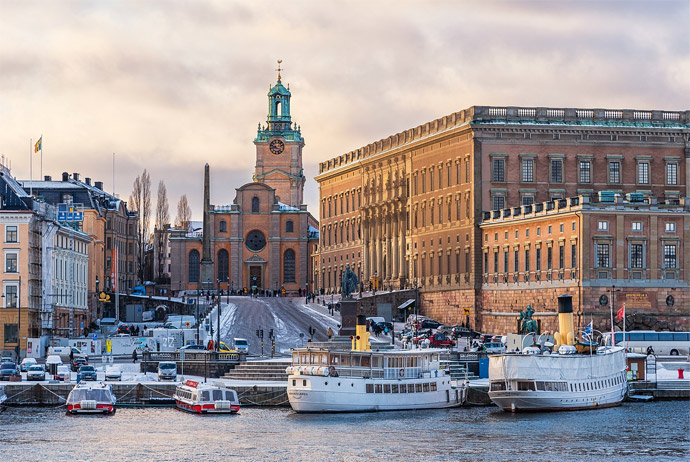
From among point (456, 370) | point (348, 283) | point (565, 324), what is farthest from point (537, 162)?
point (565, 324)

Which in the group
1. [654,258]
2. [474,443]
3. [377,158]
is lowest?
[474,443]

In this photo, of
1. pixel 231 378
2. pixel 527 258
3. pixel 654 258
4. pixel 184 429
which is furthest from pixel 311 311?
pixel 184 429

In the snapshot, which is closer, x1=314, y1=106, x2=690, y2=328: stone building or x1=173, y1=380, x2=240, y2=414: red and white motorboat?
x1=173, y1=380, x2=240, y2=414: red and white motorboat

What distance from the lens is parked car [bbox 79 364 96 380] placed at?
108 m

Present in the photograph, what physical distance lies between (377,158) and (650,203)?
175ft

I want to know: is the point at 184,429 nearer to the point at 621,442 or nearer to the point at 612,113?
the point at 621,442

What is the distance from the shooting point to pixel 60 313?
153500 mm

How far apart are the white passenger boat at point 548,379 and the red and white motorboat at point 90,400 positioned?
20707mm

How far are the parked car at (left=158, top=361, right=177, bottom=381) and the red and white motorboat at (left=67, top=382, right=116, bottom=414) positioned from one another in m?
9.55

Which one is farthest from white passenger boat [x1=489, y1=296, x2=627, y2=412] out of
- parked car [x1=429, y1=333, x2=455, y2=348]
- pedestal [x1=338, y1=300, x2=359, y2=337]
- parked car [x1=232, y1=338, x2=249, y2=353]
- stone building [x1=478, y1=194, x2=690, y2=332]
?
stone building [x1=478, y1=194, x2=690, y2=332]

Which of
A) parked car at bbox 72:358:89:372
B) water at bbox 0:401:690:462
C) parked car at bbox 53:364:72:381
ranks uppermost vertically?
parked car at bbox 72:358:89:372

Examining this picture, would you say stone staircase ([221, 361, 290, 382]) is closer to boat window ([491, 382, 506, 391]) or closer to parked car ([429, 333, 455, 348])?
boat window ([491, 382, 506, 391])

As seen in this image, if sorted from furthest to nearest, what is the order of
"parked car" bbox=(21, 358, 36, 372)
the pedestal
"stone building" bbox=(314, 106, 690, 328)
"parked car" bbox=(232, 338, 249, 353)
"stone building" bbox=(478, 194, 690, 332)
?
1. "stone building" bbox=(314, 106, 690, 328)
2. "stone building" bbox=(478, 194, 690, 332)
3. "parked car" bbox=(232, 338, 249, 353)
4. the pedestal
5. "parked car" bbox=(21, 358, 36, 372)

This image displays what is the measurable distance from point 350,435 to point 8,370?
1237 inches
